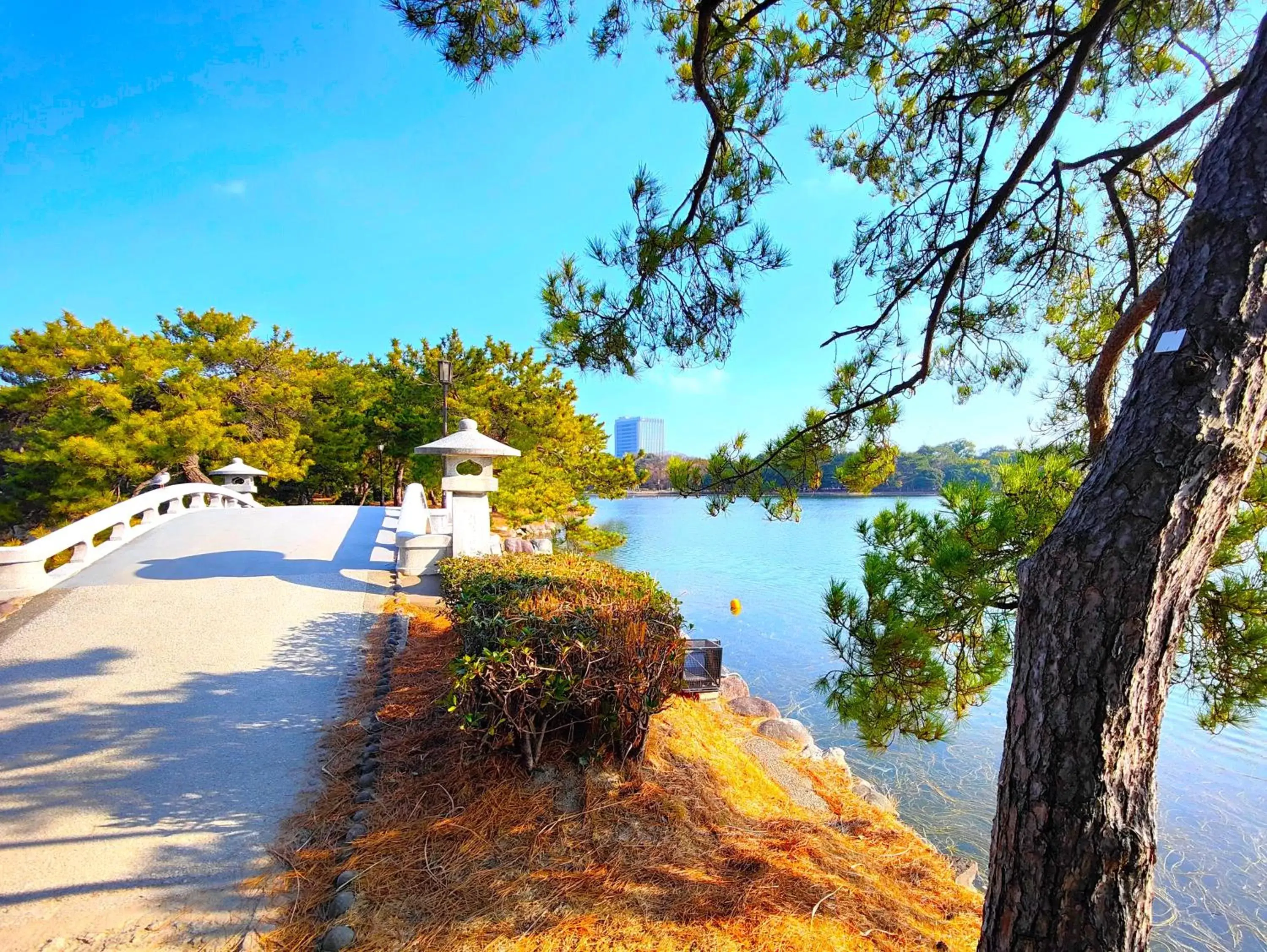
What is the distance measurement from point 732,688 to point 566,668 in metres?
4.23

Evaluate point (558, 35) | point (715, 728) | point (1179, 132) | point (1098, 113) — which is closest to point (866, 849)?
point (715, 728)

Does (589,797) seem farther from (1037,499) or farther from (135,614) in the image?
(135,614)

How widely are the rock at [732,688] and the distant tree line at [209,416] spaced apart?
7357 mm

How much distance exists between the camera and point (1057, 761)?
1250 mm

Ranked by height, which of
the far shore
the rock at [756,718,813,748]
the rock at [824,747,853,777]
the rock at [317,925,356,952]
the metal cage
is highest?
the far shore

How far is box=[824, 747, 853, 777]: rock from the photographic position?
486 centimetres

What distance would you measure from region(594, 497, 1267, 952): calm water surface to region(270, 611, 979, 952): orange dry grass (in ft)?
4.22

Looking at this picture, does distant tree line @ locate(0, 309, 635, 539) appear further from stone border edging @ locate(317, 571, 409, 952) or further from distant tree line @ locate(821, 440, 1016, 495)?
distant tree line @ locate(821, 440, 1016, 495)

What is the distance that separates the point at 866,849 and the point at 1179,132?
3953 millimetres

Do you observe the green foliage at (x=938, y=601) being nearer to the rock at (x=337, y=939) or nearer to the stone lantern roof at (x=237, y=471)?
the rock at (x=337, y=939)

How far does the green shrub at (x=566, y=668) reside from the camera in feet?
7.84

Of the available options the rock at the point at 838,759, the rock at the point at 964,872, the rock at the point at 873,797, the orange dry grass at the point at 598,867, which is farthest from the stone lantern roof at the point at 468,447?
the rock at the point at 964,872

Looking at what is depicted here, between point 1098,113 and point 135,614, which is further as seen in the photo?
point 135,614

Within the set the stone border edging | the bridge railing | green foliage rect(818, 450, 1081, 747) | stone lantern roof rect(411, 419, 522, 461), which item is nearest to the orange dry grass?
the stone border edging
